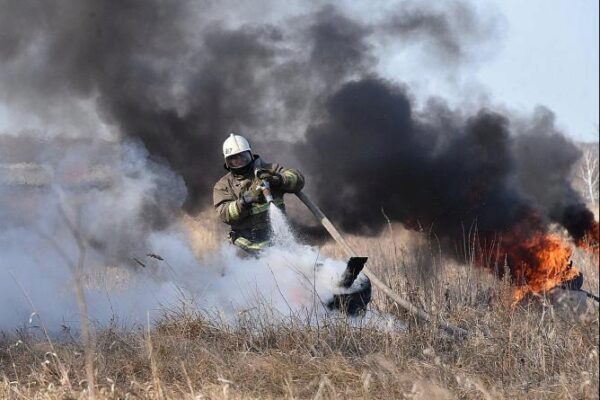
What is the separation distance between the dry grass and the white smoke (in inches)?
13.8

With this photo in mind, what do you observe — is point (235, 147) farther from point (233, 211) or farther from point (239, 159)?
point (233, 211)

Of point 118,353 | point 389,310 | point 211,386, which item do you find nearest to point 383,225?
point 389,310

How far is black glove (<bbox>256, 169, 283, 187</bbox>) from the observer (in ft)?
27.0

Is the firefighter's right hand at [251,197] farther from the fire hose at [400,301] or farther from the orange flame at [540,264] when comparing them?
the orange flame at [540,264]

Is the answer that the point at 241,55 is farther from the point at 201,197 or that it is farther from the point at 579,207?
the point at 579,207

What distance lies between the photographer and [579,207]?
12953mm

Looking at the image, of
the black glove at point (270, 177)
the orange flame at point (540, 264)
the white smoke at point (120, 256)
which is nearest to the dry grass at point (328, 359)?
the white smoke at point (120, 256)

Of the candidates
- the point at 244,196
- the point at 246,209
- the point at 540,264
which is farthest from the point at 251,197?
the point at 540,264

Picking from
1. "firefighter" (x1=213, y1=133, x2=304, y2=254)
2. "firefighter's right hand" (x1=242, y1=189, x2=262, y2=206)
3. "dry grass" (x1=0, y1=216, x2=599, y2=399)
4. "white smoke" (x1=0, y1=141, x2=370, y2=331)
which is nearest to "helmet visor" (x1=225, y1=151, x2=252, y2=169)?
"firefighter" (x1=213, y1=133, x2=304, y2=254)

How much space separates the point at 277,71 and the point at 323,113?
1.08 m

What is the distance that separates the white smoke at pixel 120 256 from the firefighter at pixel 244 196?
0.68 feet

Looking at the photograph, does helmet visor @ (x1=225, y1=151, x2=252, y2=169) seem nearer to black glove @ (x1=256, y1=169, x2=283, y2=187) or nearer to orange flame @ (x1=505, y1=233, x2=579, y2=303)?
black glove @ (x1=256, y1=169, x2=283, y2=187)

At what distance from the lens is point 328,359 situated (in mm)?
5828

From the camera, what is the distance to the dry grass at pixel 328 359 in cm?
521
